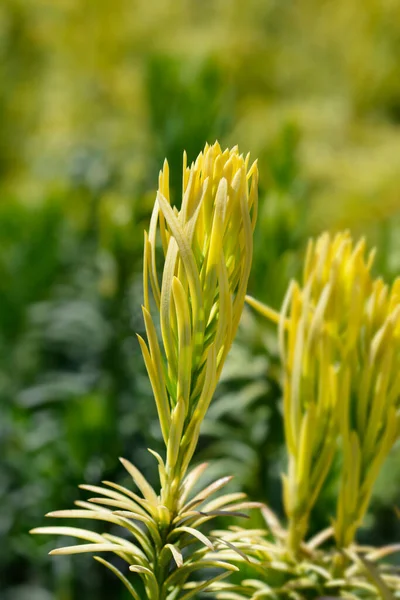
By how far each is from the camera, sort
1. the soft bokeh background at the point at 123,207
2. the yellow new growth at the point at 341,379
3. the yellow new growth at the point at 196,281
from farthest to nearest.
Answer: the soft bokeh background at the point at 123,207
the yellow new growth at the point at 341,379
the yellow new growth at the point at 196,281

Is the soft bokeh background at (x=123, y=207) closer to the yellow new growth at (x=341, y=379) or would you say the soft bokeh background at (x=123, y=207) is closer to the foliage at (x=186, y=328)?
the yellow new growth at (x=341, y=379)

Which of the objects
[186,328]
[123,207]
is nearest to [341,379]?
[186,328]

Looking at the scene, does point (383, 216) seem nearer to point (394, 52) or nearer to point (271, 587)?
point (394, 52)

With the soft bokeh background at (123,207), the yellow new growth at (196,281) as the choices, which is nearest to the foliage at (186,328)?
the yellow new growth at (196,281)

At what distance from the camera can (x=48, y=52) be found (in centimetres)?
265

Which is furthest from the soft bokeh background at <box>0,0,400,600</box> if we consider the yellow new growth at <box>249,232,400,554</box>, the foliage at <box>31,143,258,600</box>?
the foliage at <box>31,143,258,600</box>

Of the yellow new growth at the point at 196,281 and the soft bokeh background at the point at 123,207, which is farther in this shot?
the soft bokeh background at the point at 123,207

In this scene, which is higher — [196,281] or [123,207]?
[123,207]

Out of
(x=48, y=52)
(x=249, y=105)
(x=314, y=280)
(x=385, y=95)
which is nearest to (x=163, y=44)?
(x=249, y=105)

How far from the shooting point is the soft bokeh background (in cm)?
78

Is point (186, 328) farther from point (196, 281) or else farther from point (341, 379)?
point (341, 379)

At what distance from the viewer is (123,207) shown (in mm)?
888

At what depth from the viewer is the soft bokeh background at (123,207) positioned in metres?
0.78

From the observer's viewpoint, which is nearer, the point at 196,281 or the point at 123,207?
the point at 196,281
